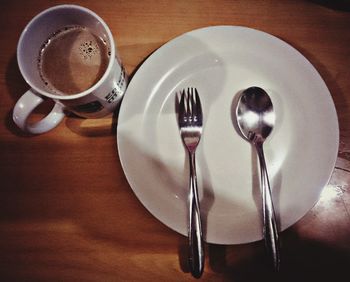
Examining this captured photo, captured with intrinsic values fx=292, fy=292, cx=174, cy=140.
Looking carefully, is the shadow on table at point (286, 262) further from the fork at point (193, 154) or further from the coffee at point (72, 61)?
the coffee at point (72, 61)

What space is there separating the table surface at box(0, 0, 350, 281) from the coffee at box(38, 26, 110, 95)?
0.29 feet

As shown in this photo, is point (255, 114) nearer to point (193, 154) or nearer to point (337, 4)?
point (193, 154)

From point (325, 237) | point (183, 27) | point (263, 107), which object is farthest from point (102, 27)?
point (325, 237)

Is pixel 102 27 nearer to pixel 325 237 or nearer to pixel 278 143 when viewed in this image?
pixel 278 143

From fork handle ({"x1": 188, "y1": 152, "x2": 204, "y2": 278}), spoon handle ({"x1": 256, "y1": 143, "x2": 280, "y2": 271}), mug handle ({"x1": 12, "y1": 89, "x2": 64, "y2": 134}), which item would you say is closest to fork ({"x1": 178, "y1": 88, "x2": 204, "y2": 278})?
fork handle ({"x1": 188, "y1": 152, "x2": 204, "y2": 278})

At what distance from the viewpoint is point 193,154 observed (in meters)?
0.57

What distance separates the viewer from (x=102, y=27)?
1.67 ft

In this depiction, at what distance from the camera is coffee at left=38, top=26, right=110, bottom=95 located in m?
0.56

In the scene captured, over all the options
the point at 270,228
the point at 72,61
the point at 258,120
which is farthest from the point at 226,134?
the point at 72,61

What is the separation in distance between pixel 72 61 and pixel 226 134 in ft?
1.10

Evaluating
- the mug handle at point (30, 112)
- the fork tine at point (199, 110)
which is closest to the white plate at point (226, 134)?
the fork tine at point (199, 110)

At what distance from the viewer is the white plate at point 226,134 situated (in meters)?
0.54

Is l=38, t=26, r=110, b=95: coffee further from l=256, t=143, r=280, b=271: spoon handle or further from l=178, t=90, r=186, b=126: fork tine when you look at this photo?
l=256, t=143, r=280, b=271: spoon handle

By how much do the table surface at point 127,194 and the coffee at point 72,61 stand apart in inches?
3.5
